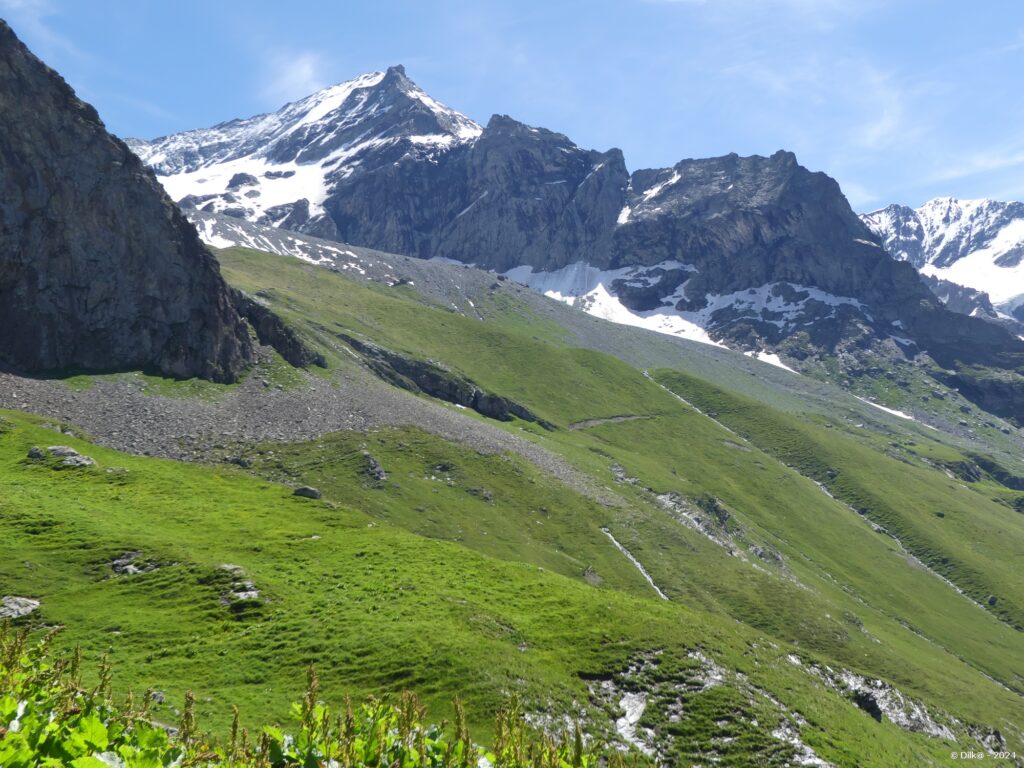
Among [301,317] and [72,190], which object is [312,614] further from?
[301,317]

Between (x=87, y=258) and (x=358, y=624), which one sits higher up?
(x=87, y=258)

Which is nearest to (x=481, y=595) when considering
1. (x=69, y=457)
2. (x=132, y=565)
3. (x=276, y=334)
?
(x=132, y=565)

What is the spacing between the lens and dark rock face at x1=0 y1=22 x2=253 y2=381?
11619cm

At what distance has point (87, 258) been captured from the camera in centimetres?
12431

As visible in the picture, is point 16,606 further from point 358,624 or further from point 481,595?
point 481,595

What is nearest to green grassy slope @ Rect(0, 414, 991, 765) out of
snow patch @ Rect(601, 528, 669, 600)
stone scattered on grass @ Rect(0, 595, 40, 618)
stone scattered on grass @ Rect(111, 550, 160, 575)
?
stone scattered on grass @ Rect(111, 550, 160, 575)

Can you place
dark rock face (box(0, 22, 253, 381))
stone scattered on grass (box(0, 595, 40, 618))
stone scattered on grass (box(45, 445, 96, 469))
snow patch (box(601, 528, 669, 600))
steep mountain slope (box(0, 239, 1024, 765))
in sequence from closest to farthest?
steep mountain slope (box(0, 239, 1024, 765)), stone scattered on grass (box(0, 595, 40, 618)), stone scattered on grass (box(45, 445, 96, 469)), snow patch (box(601, 528, 669, 600)), dark rock face (box(0, 22, 253, 381))

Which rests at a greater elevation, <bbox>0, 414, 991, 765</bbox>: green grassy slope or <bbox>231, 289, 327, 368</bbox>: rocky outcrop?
<bbox>231, 289, 327, 368</bbox>: rocky outcrop

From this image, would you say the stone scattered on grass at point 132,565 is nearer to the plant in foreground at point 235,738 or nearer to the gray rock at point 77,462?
the gray rock at point 77,462

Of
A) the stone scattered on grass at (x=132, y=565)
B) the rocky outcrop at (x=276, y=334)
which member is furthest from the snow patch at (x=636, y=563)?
the stone scattered on grass at (x=132, y=565)

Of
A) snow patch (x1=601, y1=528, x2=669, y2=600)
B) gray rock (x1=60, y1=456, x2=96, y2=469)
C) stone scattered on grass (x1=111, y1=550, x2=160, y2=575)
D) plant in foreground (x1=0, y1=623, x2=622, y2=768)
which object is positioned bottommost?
snow patch (x1=601, y1=528, x2=669, y2=600)

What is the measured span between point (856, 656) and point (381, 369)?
108 meters

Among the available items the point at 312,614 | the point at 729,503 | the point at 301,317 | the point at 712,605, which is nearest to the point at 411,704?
the point at 312,614

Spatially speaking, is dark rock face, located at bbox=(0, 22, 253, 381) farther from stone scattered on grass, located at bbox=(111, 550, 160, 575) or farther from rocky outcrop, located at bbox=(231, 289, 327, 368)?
stone scattered on grass, located at bbox=(111, 550, 160, 575)
